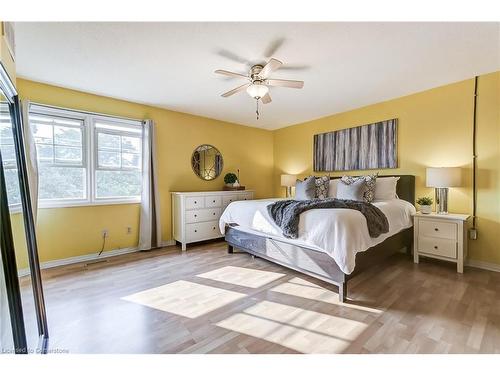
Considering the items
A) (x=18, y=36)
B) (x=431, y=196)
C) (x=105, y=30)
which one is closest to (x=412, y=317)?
(x=431, y=196)

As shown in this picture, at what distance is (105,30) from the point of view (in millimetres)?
1873

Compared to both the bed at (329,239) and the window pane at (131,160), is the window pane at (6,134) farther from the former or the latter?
the bed at (329,239)

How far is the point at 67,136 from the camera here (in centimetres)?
313

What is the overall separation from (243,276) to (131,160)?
2.57m

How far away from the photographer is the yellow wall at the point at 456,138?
2.72m

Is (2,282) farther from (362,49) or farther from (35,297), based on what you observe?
(362,49)

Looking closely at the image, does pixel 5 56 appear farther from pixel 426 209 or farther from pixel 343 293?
pixel 426 209

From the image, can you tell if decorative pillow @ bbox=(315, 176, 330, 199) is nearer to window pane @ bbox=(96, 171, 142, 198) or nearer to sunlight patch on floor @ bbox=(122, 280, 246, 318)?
sunlight patch on floor @ bbox=(122, 280, 246, 318)

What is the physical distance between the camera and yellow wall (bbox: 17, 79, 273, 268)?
3.01m

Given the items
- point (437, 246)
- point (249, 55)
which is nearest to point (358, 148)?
point (437, 246)

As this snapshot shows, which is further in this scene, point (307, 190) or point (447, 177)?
point (307, 190)

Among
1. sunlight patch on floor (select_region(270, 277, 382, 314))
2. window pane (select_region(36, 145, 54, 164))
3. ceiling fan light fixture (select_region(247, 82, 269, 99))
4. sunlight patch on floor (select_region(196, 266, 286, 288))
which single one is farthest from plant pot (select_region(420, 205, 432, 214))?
window pane (select_region(36, 145, 54, 164))
